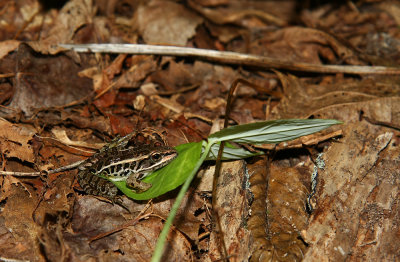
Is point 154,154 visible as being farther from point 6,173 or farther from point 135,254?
point 6,173

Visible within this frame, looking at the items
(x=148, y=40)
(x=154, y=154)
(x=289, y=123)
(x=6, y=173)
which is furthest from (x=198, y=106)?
(x=6, y=173)

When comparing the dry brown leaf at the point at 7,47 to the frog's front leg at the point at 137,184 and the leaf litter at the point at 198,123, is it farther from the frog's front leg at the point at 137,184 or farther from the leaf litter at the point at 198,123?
the frog's front leg at the point at 137,184

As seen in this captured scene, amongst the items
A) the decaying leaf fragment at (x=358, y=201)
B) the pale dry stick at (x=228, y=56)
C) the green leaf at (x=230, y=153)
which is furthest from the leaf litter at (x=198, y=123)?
the green leaf at (x=230, y=153)

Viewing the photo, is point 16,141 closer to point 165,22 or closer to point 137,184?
point 137,184

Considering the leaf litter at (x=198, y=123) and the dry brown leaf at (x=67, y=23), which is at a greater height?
the dry brown leaf at (x=67, y=23)

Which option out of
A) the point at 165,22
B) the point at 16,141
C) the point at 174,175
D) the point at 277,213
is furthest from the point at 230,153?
the point at 165,22
